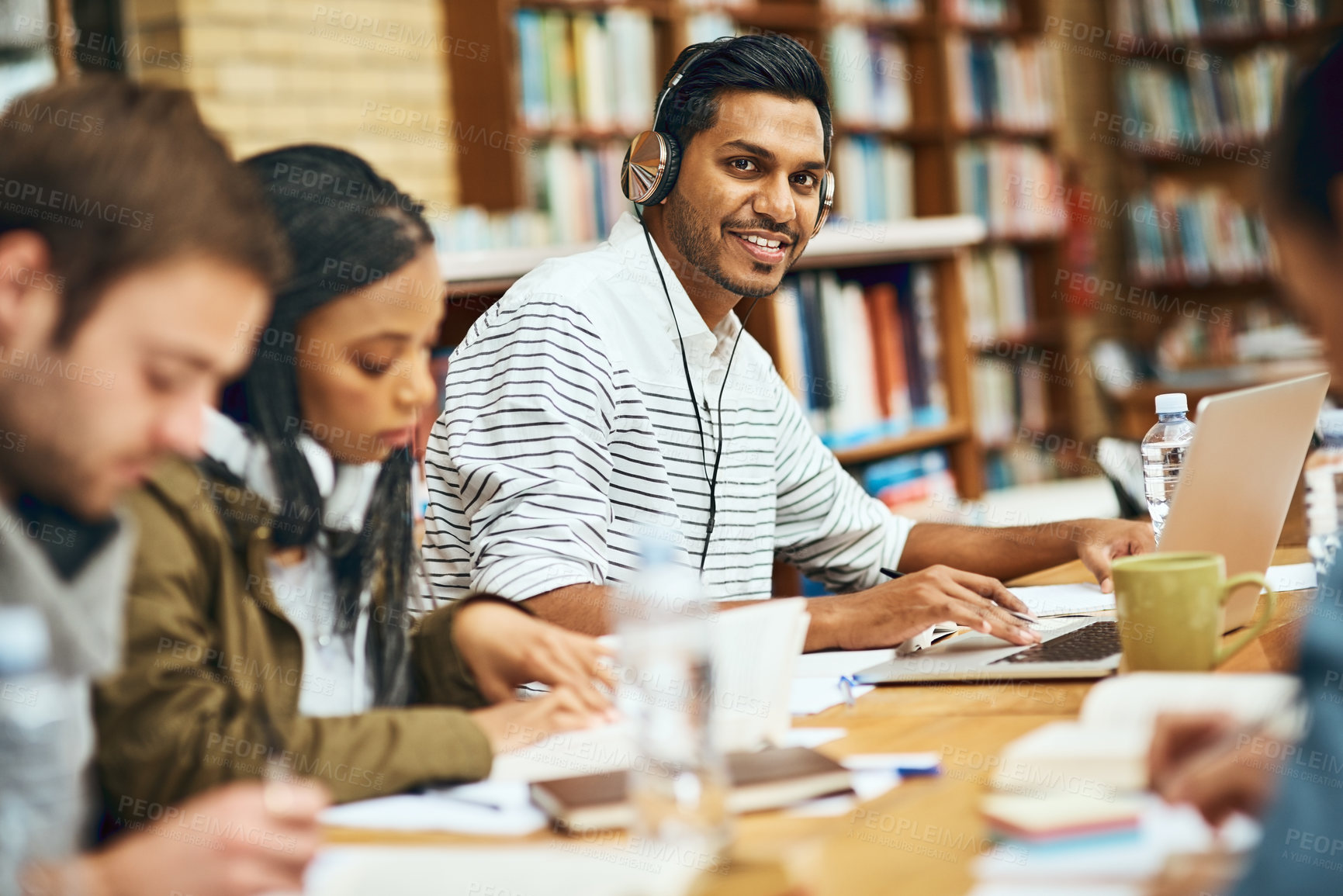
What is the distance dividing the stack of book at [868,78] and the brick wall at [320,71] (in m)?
1.33

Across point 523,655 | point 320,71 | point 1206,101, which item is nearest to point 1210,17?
point 1206,101

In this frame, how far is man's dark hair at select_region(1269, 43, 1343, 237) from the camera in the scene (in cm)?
76

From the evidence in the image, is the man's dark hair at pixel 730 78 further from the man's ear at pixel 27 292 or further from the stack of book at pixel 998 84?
the stack of book at pixel 998 84

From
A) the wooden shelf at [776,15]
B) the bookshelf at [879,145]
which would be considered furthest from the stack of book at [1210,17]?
the wooden shelf at [776,15]

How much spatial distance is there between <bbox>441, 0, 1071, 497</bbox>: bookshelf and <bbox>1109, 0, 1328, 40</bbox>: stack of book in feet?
1.44

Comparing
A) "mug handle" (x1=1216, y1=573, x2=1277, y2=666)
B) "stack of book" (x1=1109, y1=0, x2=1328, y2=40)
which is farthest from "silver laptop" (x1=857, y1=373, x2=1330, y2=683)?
"stack of book" (x1=1109, y1=0, x2=1328, y2=40)

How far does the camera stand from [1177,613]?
112 cm

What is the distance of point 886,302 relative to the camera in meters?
3.21

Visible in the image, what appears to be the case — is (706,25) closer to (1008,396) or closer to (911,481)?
(911,481)

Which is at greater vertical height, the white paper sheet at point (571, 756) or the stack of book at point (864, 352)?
the stack of book at point (864, 352)

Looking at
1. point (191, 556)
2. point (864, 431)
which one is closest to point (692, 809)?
point (191, 556)

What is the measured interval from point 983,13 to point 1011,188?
2.02ft

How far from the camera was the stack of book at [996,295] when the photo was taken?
4707 millimetres

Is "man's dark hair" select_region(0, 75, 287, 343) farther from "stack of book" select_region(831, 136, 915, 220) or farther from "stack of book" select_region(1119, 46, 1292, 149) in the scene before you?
"stack of book" select_region(1119, 46, 1292, 149)
